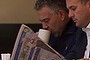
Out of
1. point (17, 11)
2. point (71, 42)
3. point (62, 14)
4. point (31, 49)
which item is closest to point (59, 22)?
point (62, 14)

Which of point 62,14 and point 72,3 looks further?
point 62,14

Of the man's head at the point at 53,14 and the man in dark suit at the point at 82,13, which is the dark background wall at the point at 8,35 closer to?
the man's head at the point at 53,14

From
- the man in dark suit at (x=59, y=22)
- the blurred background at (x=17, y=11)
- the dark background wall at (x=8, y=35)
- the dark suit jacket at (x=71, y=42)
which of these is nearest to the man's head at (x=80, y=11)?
the dark suit jacket at (x=71, y=42)

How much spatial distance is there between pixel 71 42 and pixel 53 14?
256mm

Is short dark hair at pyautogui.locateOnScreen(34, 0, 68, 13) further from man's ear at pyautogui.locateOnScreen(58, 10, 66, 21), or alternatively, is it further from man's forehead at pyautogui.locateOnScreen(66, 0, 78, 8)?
man's forehead at pyautogui.locateOnScreen(66, 0, 78, 8)

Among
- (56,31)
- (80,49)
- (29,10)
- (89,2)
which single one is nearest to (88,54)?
(80,49)

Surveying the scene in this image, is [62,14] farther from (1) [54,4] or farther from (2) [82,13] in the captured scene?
(2) [82,13]

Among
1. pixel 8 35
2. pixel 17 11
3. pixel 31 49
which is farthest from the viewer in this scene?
pixel 17 11

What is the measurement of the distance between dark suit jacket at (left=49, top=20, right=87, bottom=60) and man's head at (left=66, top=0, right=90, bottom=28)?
12 centimetres

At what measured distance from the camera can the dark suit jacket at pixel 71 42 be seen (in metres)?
1.62

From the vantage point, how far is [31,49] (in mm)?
1304

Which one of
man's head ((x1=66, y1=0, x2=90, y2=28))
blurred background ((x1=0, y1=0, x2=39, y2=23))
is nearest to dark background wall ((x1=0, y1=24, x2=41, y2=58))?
blurred background ((x1=0, y1=0, x2=39, y2=23))

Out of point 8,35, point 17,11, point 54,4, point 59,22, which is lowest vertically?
point 8,35

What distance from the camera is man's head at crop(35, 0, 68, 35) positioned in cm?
188
